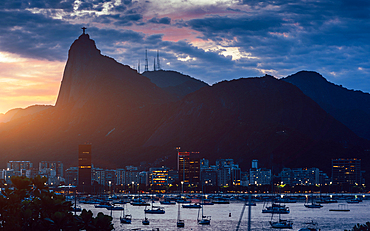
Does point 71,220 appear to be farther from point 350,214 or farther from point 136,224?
point 350,214

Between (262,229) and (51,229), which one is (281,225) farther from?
(51,229)

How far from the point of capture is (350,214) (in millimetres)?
157125

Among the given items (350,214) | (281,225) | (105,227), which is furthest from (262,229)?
(105,227)

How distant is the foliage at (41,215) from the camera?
44094 mm

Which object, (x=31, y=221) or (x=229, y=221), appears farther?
(x=229, y=221)

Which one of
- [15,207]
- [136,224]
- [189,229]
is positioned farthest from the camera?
[136,224]

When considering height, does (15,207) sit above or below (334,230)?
above

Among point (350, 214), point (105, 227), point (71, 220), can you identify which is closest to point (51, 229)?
point (71, 220)

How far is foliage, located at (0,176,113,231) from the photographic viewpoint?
1736 inches

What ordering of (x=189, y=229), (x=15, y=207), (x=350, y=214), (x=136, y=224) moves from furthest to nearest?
(x=350, y=214) < (x=136, y=224) < (x=189, y=229) < (x=15, y=207)

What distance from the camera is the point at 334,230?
114 metres

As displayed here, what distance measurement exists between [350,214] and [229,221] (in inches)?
2055

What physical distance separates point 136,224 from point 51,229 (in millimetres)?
80099

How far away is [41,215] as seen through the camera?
4609 centimetres
